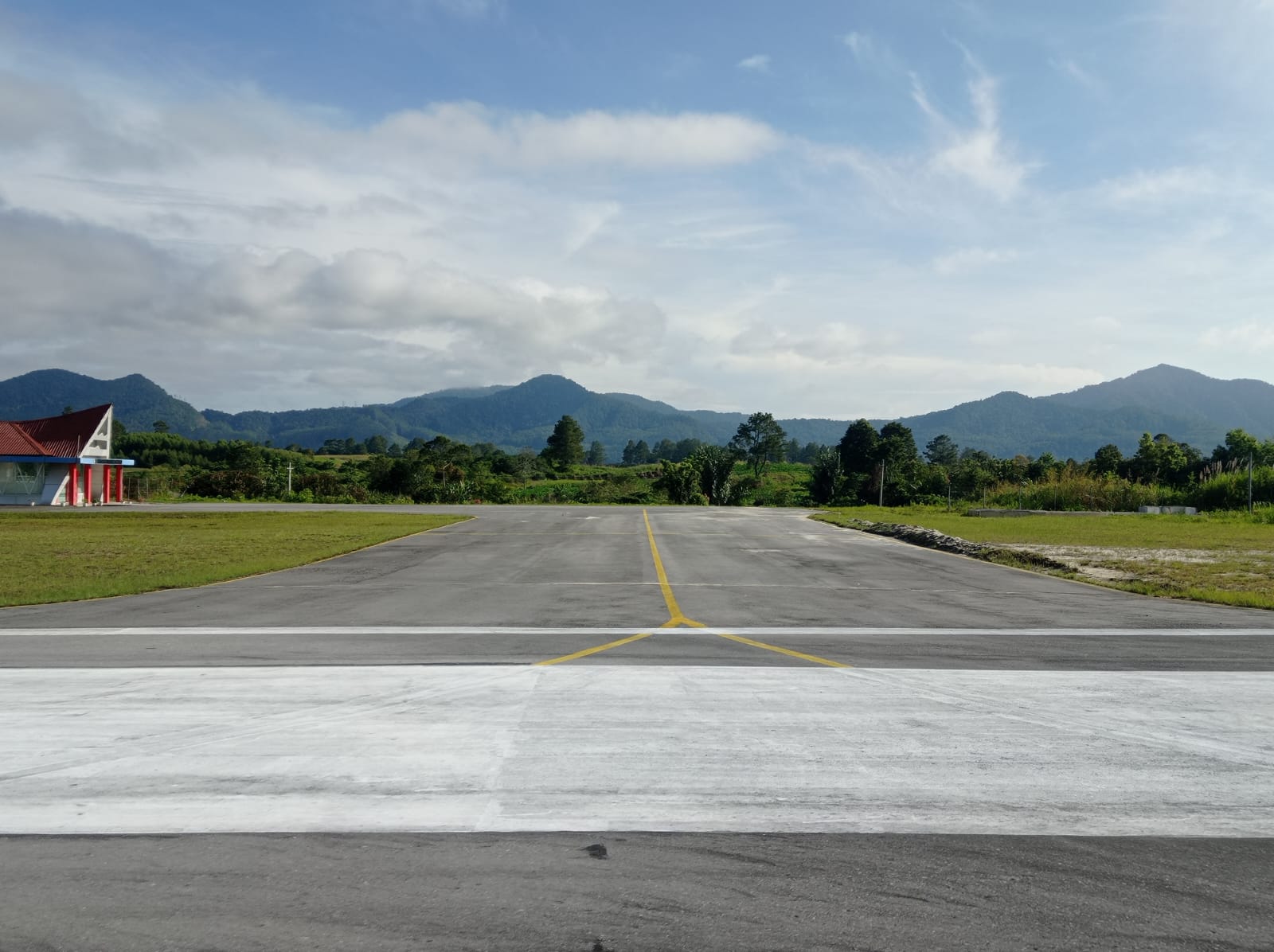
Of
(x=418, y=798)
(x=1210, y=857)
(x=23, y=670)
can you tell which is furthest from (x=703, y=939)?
(x=23, y=670)

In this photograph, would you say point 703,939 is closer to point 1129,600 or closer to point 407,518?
point 1129,600

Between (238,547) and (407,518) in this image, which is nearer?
(238,547)

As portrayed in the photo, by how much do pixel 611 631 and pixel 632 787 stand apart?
5.57 metres

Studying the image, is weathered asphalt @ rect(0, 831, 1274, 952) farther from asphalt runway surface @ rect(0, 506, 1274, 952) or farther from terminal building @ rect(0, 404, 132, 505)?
terminal building @ rect(0, 404, 132, 505)

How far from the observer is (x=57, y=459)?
45.9m

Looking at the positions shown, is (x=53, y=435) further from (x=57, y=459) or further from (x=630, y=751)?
(x=630, y=751)

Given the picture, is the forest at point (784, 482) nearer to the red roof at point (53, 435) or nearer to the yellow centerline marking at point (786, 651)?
the red roof at point (53, 435)

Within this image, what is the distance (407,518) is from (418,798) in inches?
1321

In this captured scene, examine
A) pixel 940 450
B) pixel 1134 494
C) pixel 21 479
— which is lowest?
pixel 1134 494

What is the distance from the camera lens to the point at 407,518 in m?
37.2

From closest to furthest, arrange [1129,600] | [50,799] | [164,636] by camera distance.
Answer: [50,799] < [164,636] < [1129,600]

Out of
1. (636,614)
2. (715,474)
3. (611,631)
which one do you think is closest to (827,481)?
(715,474)

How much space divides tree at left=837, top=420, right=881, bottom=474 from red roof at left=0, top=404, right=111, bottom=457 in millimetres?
59492

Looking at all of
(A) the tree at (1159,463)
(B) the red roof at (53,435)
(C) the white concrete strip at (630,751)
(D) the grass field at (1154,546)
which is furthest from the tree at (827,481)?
(C) the white concrete strip at (630,751)
